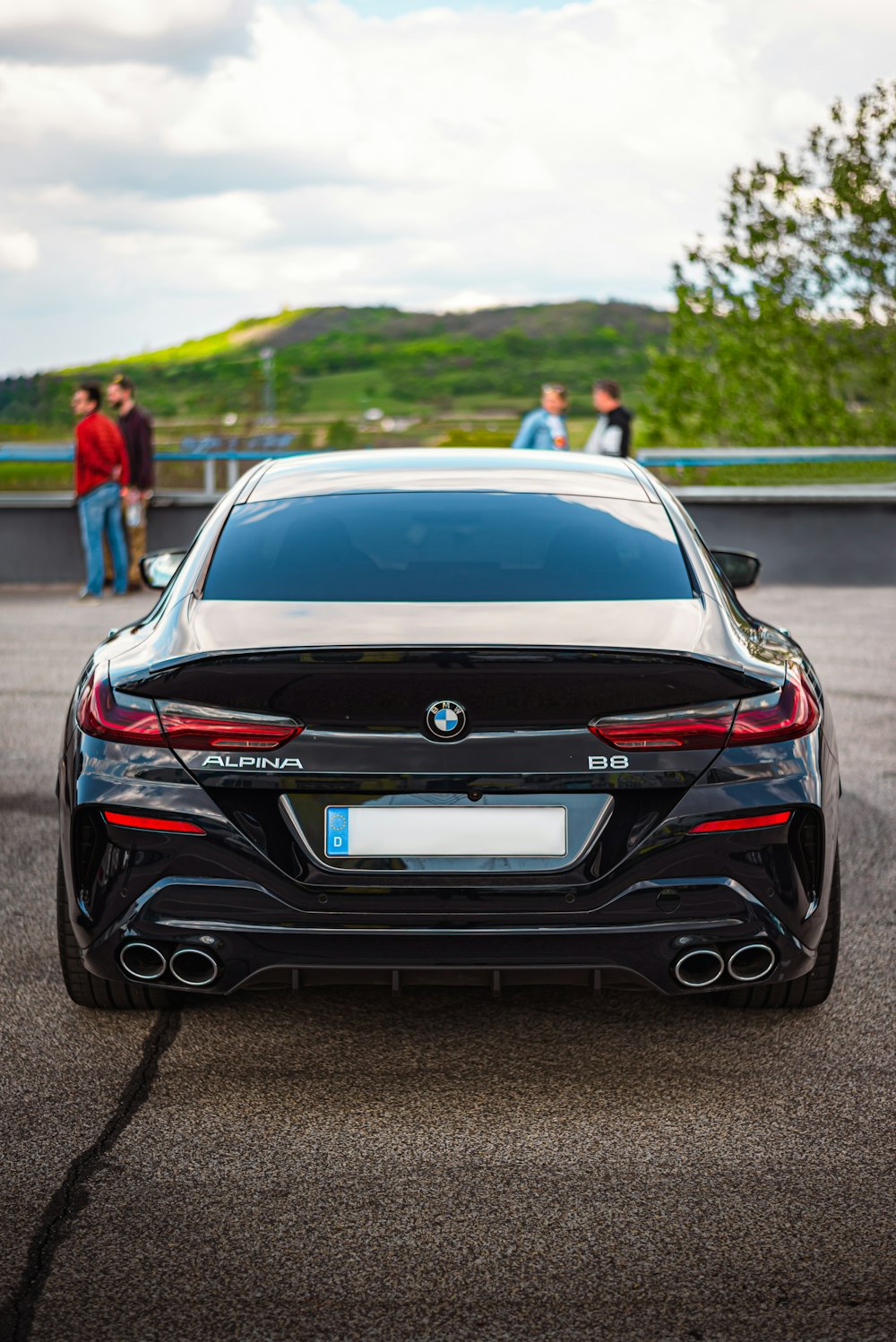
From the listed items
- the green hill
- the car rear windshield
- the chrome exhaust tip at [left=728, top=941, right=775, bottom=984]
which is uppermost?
the car rear windshield

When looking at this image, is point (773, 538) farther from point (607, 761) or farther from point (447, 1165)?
A: point (447, 1165)

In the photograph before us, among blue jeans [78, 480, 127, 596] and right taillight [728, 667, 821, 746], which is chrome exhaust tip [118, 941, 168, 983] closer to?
right taillight [728, 667, 821, 746]

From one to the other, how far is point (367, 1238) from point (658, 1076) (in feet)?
3.38

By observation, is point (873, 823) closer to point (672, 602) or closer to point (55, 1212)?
point (672, 602)

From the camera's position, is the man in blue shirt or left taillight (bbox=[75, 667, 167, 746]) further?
the man in blue shirt

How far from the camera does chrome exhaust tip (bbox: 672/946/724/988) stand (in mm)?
3338

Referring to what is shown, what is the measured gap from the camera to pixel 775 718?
133 inches

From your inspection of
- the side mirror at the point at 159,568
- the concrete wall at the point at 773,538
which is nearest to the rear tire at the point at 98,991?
the side mirror at the point at 159,568

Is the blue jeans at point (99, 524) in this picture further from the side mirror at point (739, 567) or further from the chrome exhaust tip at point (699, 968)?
the chrome exhaust tip at point (699, 968)

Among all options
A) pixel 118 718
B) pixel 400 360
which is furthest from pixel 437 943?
pixel 400 360

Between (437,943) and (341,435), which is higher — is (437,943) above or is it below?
above

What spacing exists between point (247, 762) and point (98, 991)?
104 centimetres

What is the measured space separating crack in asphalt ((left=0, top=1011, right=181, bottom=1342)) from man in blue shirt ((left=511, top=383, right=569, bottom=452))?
10.1 metres

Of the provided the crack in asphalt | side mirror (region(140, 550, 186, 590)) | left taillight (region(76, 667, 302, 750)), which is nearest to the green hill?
side mirror (region(140, 550, 186, 590))
